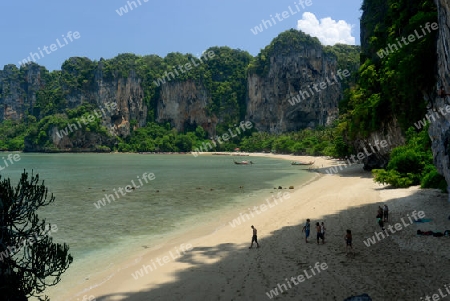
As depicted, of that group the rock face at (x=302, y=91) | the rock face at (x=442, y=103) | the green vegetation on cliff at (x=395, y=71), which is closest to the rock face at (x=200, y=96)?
the rock face at (x=302, y=91)

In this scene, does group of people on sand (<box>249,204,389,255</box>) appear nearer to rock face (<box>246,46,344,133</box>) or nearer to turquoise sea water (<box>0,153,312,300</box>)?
turquoise sea water (<box>0,153,312,300</box>)

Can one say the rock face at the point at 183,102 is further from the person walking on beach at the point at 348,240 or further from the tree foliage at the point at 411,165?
the person walking on beach at the point at 348,240

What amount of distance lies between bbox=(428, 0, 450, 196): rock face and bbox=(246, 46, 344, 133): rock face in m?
149

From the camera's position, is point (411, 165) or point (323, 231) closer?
point (323, 231)

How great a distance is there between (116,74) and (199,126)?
5560cm

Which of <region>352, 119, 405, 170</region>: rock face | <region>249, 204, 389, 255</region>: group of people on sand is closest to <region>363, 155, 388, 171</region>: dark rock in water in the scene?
<region>352, 119, 405, 170</region>: rock face

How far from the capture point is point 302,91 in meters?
170

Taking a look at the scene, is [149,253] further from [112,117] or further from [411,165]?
[112,117]

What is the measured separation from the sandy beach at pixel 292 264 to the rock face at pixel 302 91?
147m

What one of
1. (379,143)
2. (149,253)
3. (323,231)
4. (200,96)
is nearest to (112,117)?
(200,96)

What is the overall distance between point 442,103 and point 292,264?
10.2m

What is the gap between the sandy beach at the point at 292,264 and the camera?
11125 mm

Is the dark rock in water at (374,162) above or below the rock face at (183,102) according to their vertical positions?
below

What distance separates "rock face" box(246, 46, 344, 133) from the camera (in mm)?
165000
